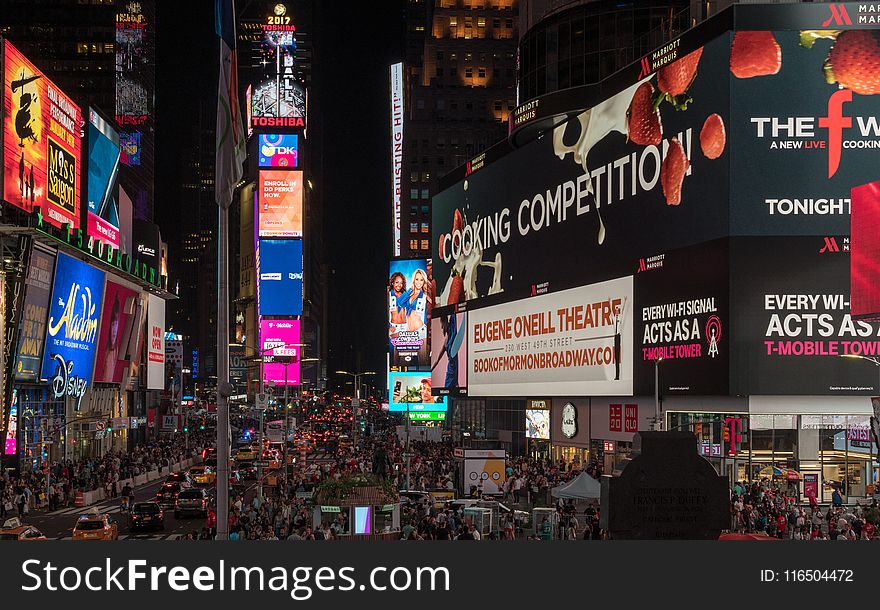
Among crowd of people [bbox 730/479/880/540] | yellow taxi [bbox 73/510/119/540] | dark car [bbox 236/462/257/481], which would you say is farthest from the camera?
dark car [bbox 236/462/257/481]

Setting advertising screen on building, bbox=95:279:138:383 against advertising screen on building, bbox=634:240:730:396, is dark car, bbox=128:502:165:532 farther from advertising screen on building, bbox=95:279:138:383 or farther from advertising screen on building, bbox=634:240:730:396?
advertising screen on building, bbox=95:279:138:383

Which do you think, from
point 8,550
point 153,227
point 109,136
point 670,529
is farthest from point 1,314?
point 153,227

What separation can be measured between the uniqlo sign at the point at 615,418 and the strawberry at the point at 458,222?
2392 centimetres

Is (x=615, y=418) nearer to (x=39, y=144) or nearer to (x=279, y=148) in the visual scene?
(x=39, y=144)

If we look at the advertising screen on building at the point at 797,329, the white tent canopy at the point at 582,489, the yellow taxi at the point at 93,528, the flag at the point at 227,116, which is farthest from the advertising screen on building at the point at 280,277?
the flag at the point at 227,116

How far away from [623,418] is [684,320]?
31.8 ft

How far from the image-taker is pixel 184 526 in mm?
42156

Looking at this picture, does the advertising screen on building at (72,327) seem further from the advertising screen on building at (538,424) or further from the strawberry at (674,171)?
the strawberry at (674,171)

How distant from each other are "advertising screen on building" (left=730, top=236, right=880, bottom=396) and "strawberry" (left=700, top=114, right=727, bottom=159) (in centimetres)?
477

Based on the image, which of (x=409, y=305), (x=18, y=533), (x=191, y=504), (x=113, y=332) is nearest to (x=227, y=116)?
(x=18, y=533)

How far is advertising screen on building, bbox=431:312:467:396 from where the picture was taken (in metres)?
78.0

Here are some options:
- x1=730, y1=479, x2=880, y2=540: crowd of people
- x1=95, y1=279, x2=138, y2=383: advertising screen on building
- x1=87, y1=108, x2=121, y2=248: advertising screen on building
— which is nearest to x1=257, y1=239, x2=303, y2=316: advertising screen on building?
x1=87, y1=108, x2=121, y2=248: advertising screen on building

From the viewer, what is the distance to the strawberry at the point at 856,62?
44.7m

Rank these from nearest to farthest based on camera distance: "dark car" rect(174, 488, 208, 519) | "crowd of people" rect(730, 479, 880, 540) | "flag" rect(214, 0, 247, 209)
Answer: "flag" rect(214, 0, 247, 209) → "crowd of people" rect(730, 479, 880, 540) → "dark car" rect(174, 488, 208, 519)
